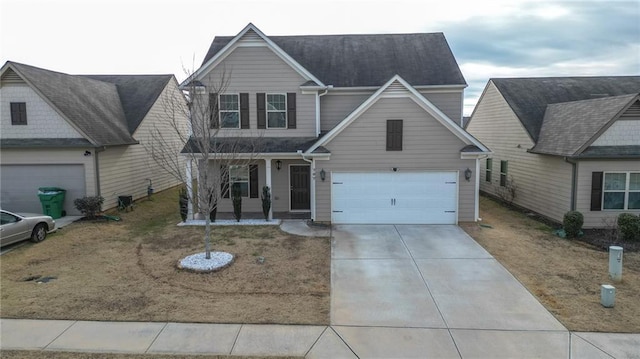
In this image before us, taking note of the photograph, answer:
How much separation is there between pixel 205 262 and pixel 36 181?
11.2 metres

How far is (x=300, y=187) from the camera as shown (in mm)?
17844

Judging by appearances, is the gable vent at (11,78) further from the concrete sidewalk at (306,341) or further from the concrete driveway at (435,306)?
the concrete driveway at (435,306)

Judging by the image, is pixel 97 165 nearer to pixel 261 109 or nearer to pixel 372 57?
pixel 261 109

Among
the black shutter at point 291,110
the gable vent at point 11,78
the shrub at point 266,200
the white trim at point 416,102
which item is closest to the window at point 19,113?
the gable vent at point 11,78

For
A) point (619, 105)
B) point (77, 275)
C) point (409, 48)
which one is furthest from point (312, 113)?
point (619, 105)


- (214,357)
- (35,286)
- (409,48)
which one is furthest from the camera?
(409,48)

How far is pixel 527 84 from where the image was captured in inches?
835

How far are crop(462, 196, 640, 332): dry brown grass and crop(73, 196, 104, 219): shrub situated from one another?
48.8 ft

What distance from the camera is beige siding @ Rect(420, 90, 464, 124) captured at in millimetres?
18203

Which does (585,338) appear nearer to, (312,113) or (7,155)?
(312,113)

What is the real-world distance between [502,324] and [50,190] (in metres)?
17.5

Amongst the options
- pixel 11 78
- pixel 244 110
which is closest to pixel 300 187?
pixel 244 110

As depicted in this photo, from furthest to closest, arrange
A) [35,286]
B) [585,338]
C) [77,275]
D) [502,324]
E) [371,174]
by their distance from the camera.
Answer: [371,174], [77,275], [35,286], [502,324], [585,338]

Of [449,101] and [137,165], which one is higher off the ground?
[449,101]
